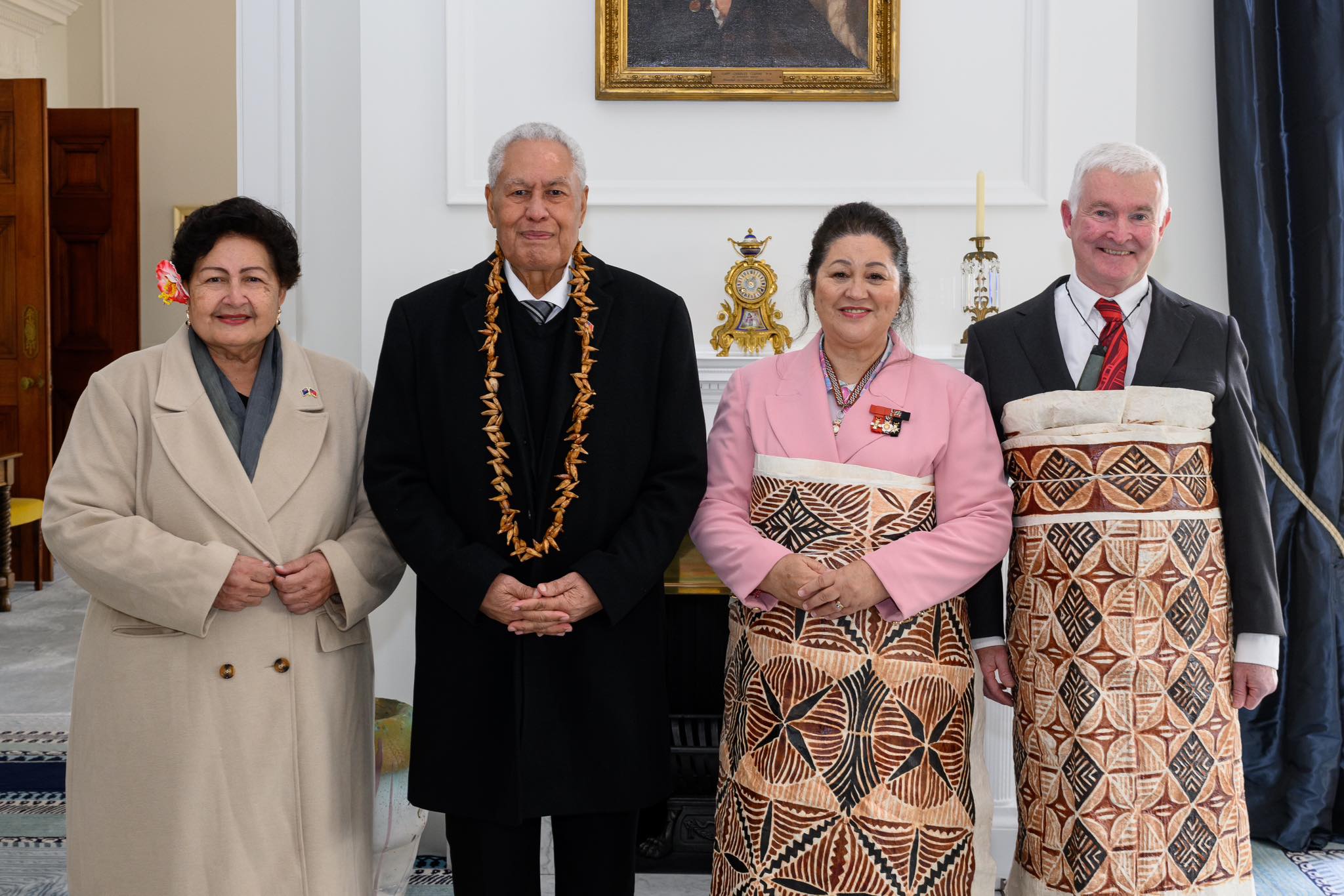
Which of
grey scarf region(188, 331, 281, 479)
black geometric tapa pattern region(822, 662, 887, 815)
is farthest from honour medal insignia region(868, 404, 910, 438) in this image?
grey scarf region(188, 331, 281, 479)

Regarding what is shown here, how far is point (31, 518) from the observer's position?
6.32m

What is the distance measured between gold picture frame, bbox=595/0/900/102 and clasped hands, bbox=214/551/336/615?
168 centimetres

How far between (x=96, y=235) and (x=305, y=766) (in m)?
6.08

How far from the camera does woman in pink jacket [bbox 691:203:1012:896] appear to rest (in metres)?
1.91

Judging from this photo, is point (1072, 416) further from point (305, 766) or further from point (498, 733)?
point (305, 766)

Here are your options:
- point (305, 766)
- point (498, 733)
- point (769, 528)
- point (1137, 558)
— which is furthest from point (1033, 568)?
point (305, 766)

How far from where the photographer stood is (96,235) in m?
6.95

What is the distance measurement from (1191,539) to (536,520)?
1.19 meters

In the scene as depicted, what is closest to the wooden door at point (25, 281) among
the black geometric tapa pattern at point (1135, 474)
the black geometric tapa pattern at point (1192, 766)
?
the black geometric tapa pattern at point (1135, 474)

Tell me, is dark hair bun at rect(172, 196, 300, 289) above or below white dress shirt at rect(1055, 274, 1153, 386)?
above

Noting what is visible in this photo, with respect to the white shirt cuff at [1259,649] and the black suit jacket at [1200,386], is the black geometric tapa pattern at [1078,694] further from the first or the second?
the white shirt cuff at [1259,649]

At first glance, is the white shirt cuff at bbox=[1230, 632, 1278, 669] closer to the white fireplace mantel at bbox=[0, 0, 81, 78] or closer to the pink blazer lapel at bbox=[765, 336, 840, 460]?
the pink blazer lapel at bbox=[765, 336, 840, 460]

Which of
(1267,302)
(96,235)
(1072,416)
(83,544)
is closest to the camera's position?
(83,544)

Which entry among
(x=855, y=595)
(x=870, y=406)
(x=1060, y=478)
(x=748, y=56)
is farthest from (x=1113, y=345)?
(x=748, y=56)
